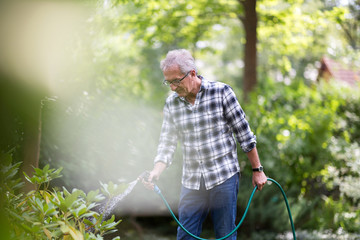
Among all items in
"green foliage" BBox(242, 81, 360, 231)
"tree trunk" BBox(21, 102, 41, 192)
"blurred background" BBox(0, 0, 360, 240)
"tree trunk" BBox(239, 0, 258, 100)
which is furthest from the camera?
"tree trunk" BBox(239, 0, 258, 100)

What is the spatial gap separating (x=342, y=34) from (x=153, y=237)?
15.6m

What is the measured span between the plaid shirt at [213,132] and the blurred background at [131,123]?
0.64 m

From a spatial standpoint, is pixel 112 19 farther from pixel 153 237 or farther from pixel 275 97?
pixel 275 97

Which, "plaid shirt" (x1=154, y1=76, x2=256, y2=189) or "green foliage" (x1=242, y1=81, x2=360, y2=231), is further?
"green foliage" (x1=242, y1=81, x2=360, y2=231)

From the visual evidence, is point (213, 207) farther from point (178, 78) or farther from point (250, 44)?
point (250, 44)

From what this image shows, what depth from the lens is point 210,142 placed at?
2.90 metres

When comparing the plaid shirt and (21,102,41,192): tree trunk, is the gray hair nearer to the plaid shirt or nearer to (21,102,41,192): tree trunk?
the plaid shirt

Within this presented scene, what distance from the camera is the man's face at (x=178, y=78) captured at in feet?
9.07

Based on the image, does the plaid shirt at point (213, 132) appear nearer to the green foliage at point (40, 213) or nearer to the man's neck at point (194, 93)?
the man's neck at point (194, 93)

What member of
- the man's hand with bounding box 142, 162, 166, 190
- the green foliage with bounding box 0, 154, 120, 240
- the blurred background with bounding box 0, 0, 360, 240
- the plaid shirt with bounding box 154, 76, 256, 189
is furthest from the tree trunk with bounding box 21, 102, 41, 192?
the plaid shirt with bounding box 154, 76, 256, 189

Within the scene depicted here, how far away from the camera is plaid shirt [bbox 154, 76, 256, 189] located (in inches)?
114

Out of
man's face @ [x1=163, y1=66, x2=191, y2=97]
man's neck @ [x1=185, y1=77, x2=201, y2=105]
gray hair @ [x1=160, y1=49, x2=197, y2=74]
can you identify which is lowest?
man's neck @ [x1=185, y1=77, x2=201, y2=105]

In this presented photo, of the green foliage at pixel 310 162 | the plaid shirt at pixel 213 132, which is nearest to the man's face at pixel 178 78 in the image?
the plaid shirt at pixel 213 132

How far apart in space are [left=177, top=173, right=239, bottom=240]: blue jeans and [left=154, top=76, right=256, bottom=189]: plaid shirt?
6 cm
